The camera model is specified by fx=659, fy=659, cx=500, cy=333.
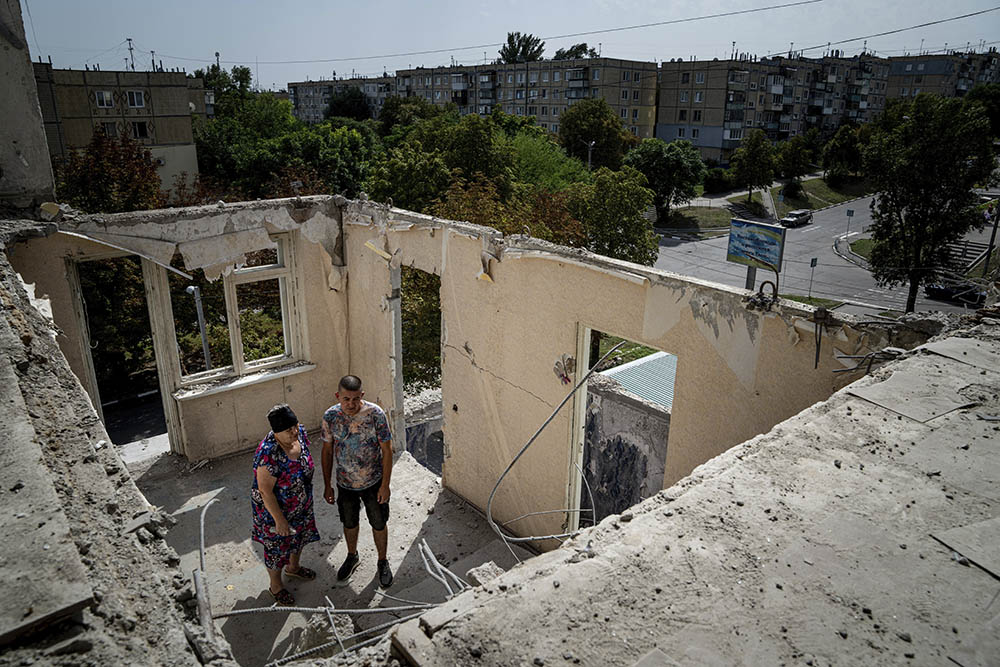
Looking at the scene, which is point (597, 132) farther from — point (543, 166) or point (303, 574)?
point (303, 574)

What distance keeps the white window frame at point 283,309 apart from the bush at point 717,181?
44496 mm

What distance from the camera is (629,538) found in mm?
2834

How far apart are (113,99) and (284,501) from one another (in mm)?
32951

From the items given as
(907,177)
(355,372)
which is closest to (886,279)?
(907,177)

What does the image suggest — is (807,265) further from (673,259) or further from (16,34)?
(16,34)

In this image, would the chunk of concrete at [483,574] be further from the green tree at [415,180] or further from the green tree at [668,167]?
the green tree at [668,167]

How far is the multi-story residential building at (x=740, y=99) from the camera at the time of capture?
177ft

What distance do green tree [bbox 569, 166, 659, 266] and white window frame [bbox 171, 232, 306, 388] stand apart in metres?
12.9

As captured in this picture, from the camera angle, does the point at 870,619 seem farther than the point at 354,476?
No

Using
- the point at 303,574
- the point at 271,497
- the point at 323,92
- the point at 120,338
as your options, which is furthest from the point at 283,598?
the point at 323,92

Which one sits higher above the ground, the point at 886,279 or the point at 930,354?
the point at 930,354

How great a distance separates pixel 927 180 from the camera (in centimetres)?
2244

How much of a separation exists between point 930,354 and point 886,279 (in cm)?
2242

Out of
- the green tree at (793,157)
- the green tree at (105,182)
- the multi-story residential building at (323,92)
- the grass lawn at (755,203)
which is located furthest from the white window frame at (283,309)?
the multi-story residential building at (323,92)
